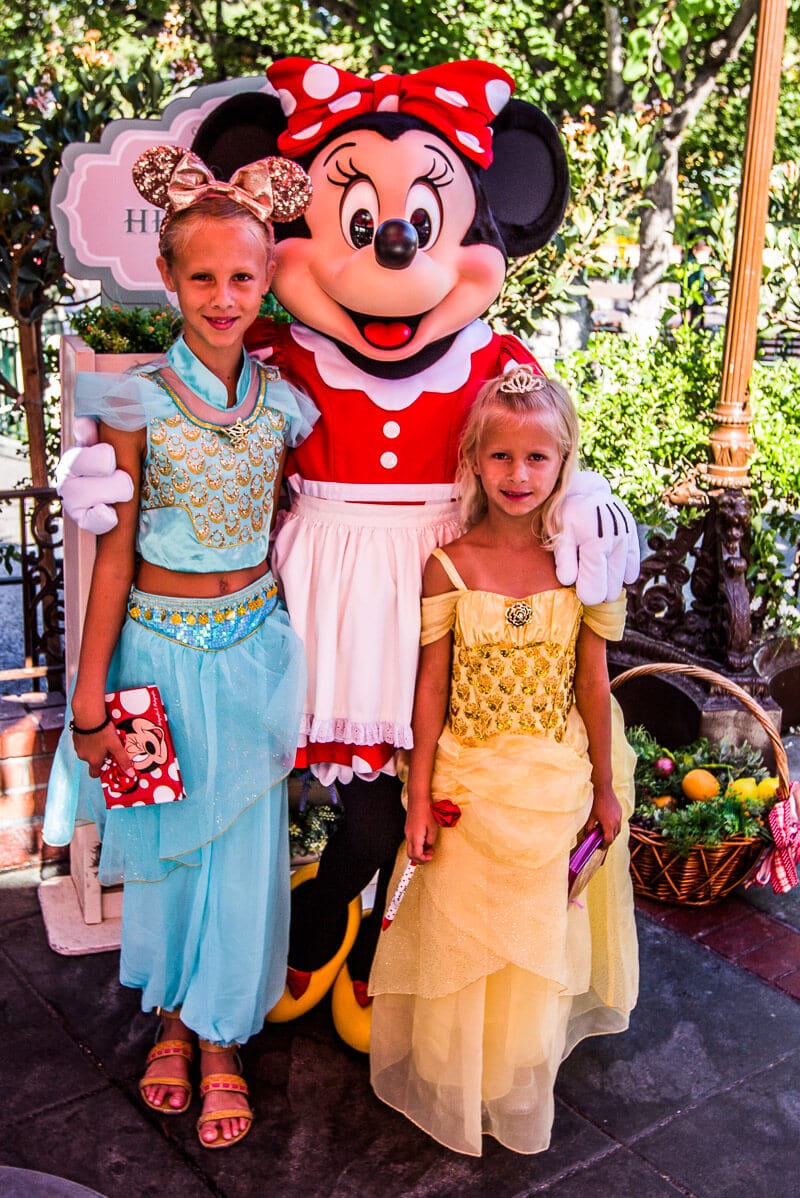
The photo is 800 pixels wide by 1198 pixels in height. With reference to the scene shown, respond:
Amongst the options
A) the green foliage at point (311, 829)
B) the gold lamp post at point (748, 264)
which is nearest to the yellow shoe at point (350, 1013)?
the green foliage at point (311, 829)

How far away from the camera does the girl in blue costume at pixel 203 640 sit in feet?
7.59

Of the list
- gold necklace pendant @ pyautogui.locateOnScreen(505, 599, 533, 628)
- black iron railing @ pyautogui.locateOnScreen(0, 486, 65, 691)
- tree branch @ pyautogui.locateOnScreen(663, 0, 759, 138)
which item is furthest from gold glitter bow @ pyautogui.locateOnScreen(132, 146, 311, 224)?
tree branch @ pyautogui.locateOnScreen(663, 0, 759, 138)

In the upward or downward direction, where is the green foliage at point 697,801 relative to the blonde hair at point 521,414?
downward

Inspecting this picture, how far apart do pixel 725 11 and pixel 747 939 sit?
280 inches

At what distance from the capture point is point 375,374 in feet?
8.23

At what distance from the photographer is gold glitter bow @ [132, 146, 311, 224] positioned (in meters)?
2.31

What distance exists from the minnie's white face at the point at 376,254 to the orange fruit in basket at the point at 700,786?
170 cm

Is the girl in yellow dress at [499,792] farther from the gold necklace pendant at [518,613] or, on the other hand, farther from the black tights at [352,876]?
the black tights at [352,876]

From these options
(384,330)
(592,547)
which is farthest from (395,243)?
(592,547)

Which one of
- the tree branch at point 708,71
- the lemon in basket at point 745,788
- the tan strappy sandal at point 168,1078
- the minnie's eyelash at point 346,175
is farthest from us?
the tree branch at point 708,71

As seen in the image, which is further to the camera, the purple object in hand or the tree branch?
the tree branch

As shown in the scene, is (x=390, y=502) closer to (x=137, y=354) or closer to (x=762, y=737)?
(x=137, y=354)

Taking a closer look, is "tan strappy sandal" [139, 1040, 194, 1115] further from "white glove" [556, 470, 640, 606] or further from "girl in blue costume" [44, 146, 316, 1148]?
"white glove" [556, 470, 640, 606]

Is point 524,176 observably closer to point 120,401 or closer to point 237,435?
point 237,435
